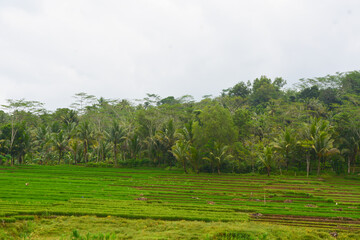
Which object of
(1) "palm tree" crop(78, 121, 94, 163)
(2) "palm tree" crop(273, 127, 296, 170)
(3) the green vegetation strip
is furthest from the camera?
(1) "palm tree" crop(78, 121, 94, 163)

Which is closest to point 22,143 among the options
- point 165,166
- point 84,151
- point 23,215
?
point 84,151

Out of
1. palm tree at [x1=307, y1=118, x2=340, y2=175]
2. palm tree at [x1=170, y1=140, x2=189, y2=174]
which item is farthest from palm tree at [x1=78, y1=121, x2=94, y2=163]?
palm tree at [x1=307, y1=118, x2=340, y2=175]

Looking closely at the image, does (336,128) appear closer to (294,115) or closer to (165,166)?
(294,115)

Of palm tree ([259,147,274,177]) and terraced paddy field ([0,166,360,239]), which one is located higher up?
palm tree ([259,147,274,177])

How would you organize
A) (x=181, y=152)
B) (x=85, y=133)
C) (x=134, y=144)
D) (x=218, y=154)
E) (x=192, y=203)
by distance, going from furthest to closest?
1. (x=134, y=144)
2. (x=85, y=133)
3. (x=181, y=152)
4. (x=218, y=154)
5. (x=192, y=203)

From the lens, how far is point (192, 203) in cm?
1778

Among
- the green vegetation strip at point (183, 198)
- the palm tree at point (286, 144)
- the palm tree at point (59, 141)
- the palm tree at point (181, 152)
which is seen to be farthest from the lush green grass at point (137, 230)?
the palm tree at point (59, 141)

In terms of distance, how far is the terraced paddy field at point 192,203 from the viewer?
12586mm

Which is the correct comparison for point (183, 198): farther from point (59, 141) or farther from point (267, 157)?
point (59, 141)

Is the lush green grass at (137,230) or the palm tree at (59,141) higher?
the palm tree at (59,141)

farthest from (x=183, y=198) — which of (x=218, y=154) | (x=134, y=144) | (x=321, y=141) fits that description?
(x=134, y=144)

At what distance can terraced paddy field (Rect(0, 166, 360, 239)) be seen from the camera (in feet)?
41.3

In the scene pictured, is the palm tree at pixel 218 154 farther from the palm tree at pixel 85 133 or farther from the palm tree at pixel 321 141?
the palm tree at pixel 85 133

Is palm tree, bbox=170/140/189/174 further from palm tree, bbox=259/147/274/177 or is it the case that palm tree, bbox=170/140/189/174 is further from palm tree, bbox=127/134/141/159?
palm tree, bbox=127/134/141/159
